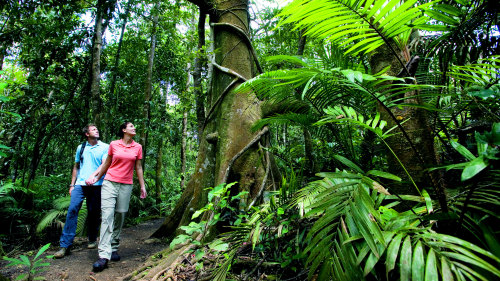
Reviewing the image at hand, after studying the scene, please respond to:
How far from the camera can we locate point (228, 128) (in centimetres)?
322

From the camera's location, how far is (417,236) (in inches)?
40.2

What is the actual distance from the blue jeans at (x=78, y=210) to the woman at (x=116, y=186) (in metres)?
0.51

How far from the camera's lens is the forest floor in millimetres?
2768

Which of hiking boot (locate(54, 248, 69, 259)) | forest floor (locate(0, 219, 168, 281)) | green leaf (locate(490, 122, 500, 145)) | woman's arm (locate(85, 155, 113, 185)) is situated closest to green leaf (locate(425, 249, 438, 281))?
green leaf (locate(490, 122, 500, 145))

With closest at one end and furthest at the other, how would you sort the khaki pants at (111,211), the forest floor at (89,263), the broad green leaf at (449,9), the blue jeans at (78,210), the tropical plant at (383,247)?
the tropical plant at (383,247)
the broad green leaf at (449,9)
the forest floor at (89,263)
the khaki pants at (111,211)
the blue jeans at (78,210)

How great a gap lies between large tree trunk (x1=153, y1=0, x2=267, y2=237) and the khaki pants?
69 cm

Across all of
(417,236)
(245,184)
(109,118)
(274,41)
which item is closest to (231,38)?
(245,184)

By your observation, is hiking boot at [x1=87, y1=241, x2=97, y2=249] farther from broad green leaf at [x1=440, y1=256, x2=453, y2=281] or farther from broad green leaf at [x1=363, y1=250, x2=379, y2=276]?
broad green leaf at [x1=440, y1=256, x2=453, y2=281]

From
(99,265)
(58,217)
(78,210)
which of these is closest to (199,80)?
(78,210)

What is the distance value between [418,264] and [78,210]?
397 centimetres

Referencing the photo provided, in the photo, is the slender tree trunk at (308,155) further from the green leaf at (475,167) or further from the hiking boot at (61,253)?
the hiking boot at (61,253)

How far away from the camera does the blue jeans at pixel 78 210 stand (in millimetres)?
3449

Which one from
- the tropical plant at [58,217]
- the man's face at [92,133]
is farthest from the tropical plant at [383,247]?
the tropical plant at [58,217]

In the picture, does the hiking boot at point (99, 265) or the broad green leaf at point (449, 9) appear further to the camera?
the hiking boot at point (99, 265)
